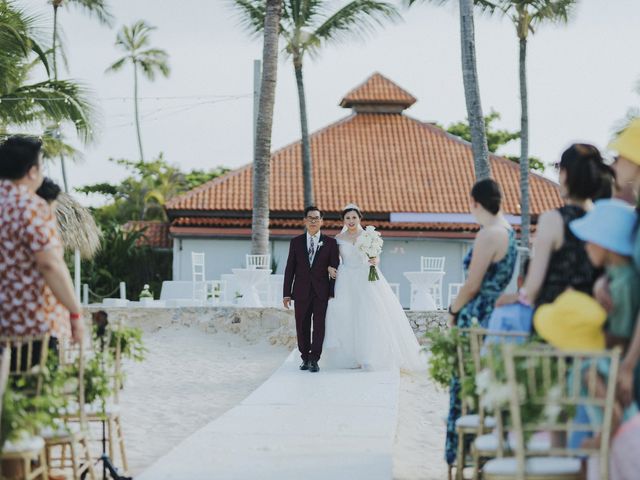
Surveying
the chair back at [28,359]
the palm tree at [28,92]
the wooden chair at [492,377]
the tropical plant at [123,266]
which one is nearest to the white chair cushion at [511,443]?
the wooden chair at [492,377]

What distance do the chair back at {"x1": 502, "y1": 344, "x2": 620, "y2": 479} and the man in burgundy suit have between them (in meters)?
8.14

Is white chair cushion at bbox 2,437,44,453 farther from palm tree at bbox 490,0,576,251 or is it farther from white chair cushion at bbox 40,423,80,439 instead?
palm tree at bbox 490,0,576,251

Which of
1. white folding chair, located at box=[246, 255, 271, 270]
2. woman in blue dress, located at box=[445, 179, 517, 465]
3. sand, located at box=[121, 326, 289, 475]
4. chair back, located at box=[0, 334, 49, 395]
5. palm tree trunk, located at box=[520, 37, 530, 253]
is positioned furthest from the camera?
palm tree trunk, located at box=[520, 37, 530, 253]

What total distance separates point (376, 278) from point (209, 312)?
5.85 metres

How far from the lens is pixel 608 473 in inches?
199

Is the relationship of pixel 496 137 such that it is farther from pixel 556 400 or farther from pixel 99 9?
pixel 556 400

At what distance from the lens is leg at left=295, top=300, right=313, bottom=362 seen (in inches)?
527

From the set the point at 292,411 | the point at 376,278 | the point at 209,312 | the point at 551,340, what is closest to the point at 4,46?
the point at 209,312

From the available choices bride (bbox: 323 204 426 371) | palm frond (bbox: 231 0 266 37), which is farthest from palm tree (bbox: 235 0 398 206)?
bride (bbox: 323 204 426 371)

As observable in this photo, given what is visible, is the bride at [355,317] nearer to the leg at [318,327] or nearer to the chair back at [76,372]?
the leg at [318,327]

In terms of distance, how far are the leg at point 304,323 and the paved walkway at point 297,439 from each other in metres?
1.47

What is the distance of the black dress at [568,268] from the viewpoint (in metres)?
5.88

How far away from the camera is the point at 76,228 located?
21.3m

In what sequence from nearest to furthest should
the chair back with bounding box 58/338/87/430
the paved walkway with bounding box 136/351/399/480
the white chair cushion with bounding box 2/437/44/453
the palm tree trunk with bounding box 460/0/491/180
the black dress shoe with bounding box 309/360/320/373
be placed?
the white chair cushion with bounding box 2/437/44/453 → the chair back with bounding box 58/338/87/430 → the paved walkway with bounding box 136/351/399/480 → the black dress shoe with bounding box 309/360/320/373 → the palm tree trunk with bounding box 460/0/491/180
